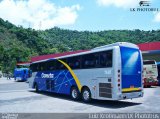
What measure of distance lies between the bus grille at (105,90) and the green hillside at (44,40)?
70614mm

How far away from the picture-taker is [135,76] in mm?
13953

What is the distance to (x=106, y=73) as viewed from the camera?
13508mm

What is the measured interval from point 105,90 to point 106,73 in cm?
93

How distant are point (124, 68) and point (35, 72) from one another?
1213cm

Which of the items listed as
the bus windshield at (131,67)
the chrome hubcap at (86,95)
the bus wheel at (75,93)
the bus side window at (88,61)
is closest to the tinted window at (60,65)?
the bus wheel at (75,93)

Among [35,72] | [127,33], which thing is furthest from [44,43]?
[35,72]

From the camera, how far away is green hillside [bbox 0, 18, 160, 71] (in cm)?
9088

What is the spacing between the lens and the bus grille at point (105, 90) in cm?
1323

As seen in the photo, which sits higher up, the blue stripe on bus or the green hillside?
the green hillside

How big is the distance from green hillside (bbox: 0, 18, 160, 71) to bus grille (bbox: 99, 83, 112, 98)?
2780 inches

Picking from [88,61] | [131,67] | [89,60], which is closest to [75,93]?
[88,61]

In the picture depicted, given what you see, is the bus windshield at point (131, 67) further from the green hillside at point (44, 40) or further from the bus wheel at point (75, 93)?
the green hillside at point (44, 40)

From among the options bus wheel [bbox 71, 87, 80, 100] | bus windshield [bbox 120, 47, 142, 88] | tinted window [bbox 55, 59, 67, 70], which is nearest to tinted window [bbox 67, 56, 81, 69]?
tinted window [bbox 55, 59, 67, 70]

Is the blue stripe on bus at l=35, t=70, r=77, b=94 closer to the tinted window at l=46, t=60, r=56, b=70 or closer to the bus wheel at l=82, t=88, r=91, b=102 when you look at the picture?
the tinted window at l=46, t=60, r=56, b=70
